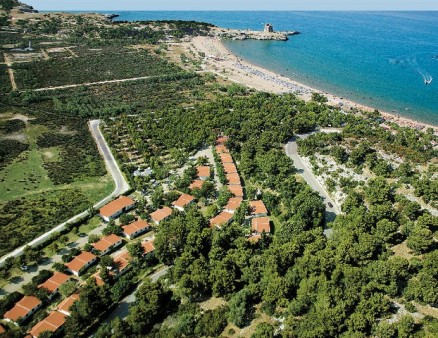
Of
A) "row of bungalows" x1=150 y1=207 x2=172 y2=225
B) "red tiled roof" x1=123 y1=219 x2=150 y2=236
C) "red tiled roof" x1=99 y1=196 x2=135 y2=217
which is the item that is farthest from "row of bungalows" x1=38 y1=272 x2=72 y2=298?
"row of bungalows" x1=150 y1=207 x2=172 y2=225

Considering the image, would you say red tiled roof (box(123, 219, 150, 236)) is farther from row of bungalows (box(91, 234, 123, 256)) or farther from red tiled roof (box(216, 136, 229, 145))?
red tiled roof (box(216, 136, 229, 145))

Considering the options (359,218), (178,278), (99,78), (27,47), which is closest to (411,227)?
(359,218)

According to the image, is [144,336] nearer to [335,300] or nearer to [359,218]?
[335,300]

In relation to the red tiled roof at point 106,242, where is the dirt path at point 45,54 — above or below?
above

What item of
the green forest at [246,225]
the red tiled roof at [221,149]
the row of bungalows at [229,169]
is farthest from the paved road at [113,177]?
the red tiled roof at [221,149]

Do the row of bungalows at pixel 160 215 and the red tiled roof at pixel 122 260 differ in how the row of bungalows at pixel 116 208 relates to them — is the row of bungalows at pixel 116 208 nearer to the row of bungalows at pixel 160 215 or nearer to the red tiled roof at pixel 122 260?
the row of bungalows at pixel 160 215

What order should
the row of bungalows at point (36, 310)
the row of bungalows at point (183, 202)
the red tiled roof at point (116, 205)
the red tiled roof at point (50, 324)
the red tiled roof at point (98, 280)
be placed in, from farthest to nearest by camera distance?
the row of bungalows at point (183, 202) → the red tiled roof at point (116, 205) → the red tiled roof at point (98, 280) → the row of bungalows at point (36, 310) → the red tiled roof at point (50, 324)
